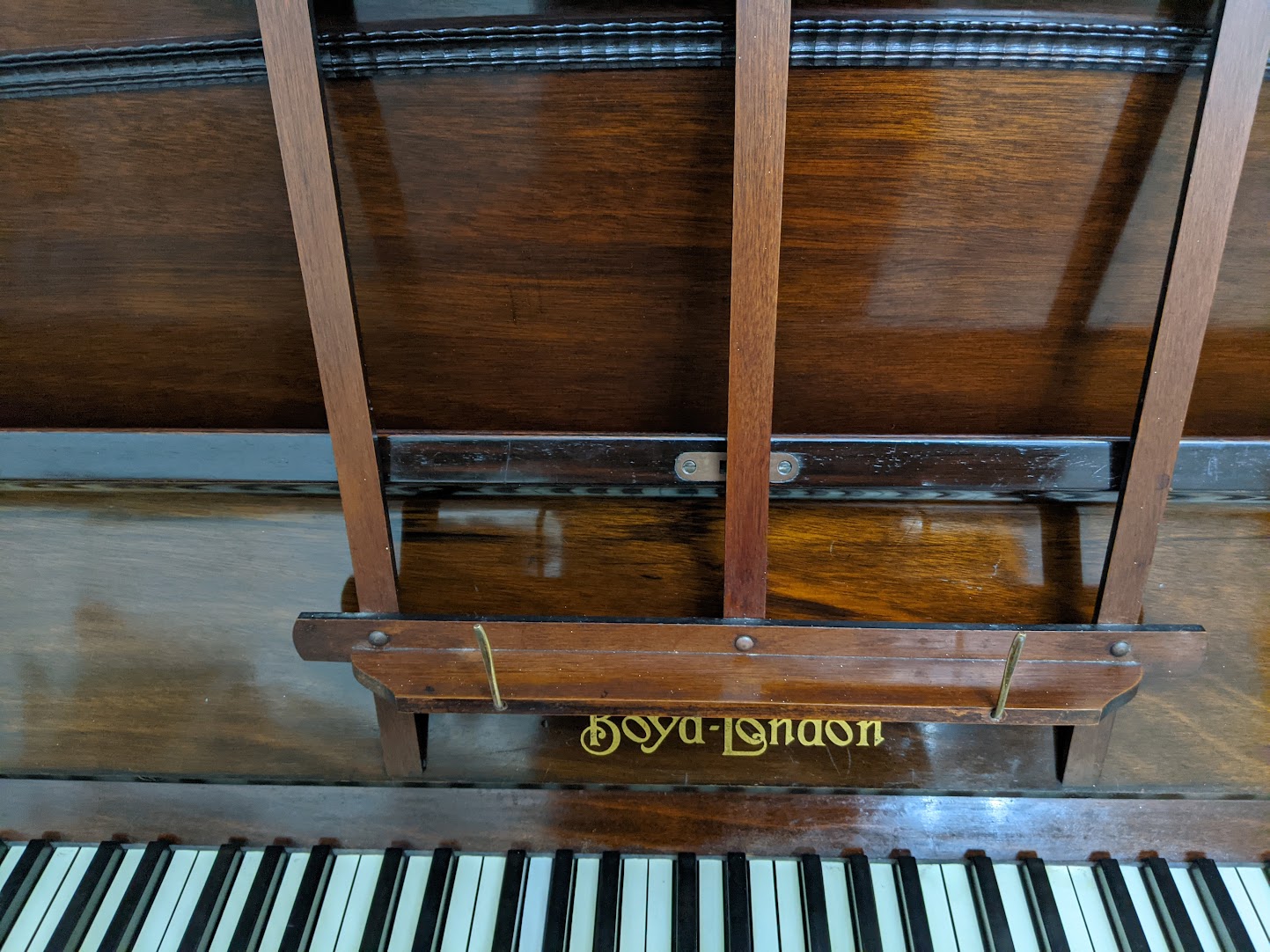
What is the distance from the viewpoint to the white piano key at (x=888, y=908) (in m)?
1.38

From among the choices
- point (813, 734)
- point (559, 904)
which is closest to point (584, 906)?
point (559, 904)

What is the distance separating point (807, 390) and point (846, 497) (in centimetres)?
19

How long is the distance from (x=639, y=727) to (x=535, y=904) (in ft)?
1.21

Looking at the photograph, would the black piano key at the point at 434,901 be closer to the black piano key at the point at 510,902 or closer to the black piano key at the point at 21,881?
the black piano key at the point at 510,902

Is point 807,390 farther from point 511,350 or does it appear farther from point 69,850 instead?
point 69,850

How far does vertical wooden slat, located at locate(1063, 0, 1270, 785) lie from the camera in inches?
38.3

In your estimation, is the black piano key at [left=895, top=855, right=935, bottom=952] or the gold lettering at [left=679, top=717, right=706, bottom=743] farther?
the gold lettering at [left=679, top=717, right=706, bottom=743]

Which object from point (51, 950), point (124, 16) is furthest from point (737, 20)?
point (51, 950)

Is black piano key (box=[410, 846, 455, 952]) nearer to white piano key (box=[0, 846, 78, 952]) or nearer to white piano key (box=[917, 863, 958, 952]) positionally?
white piano key (box=[0, 846, 78, 952])

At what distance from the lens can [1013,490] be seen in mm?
1267

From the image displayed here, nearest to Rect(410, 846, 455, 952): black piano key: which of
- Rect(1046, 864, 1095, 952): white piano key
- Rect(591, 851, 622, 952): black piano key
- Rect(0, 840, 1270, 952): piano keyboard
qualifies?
Rect(0, 840, 1270, 952): piano keyboard

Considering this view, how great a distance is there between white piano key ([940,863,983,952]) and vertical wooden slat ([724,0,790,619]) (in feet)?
2.16

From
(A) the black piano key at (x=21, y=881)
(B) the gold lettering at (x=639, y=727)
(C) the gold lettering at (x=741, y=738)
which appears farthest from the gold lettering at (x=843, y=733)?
(A) the black piano key at (x=21, y=881)

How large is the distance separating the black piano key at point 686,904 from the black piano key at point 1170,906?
0.81 metres
